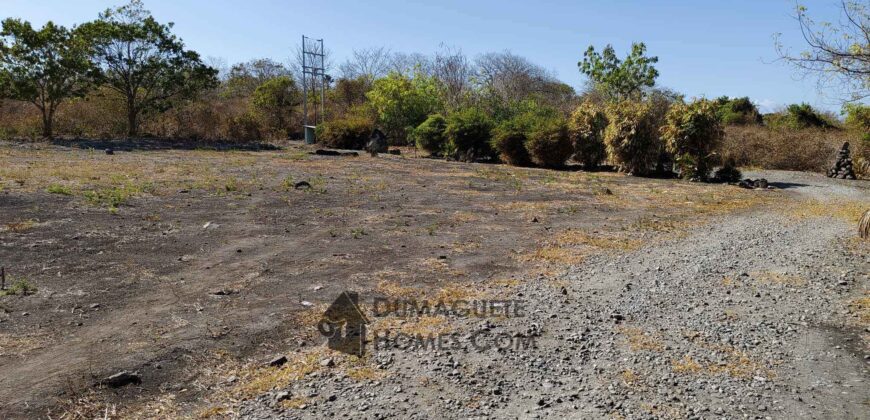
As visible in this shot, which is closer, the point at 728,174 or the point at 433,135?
the point at 728,174

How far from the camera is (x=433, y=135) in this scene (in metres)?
22.2

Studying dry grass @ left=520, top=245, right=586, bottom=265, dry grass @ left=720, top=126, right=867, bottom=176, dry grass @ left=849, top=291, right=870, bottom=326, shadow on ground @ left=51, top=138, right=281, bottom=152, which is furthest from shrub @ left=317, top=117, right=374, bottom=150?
dry grass @ left=849, top=291, right=870, bottom=326

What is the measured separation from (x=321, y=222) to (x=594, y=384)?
5796 millimetres

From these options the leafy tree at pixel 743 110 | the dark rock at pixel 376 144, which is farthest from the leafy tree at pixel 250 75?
the leafy tree at pixel 743 110

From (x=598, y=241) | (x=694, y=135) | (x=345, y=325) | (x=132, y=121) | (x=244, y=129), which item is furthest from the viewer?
(x=244, y=129)

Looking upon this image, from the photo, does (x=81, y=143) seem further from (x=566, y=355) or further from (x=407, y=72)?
(x=566, y=355)

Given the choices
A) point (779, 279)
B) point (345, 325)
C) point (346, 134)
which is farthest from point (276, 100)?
point (779, 279)

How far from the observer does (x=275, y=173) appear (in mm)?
14367

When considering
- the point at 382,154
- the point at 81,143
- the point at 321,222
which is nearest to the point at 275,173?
the point at 321,222

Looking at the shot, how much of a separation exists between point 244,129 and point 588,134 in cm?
1647

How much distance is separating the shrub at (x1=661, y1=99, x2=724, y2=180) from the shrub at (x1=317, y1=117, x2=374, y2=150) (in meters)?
13.0

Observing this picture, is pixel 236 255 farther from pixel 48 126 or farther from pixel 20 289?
pixel 48 126

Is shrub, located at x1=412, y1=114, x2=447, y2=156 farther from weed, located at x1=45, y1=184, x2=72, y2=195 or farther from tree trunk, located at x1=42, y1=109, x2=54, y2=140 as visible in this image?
tree trunk, located at x1=42, y1=109, x2=54, y2=140

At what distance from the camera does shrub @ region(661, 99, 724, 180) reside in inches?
583
